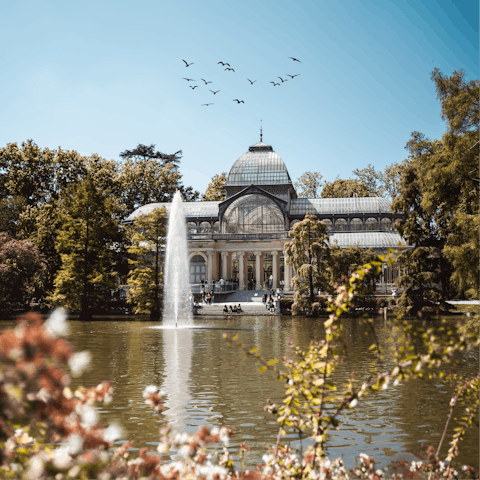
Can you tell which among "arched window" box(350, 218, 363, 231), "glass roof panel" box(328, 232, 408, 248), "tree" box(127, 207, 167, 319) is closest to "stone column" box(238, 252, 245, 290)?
→ "glass roof panel" box(328, 232, 408, 248)

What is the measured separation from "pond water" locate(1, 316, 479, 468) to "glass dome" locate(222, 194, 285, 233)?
4221 cm

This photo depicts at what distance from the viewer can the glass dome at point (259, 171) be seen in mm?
69562

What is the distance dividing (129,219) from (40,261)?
903 inches

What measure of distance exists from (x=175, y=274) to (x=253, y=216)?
88.7 feet

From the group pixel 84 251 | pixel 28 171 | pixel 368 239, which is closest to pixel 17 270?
pixel 84 251

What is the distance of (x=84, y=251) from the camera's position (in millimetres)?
43438

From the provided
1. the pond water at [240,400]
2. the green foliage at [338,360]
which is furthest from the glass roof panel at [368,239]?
the green foliage at [338,360]

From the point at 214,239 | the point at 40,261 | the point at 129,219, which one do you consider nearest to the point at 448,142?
the point at 40,261

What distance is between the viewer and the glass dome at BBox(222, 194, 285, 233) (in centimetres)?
6564

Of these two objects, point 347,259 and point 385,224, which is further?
point 385,224

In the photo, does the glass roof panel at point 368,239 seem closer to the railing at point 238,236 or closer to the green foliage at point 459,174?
the railing at point 238,236

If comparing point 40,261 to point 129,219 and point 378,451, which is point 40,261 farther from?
point 378,451

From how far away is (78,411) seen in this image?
109 inches

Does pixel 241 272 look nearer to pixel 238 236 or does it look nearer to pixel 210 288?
pixel 238 236
